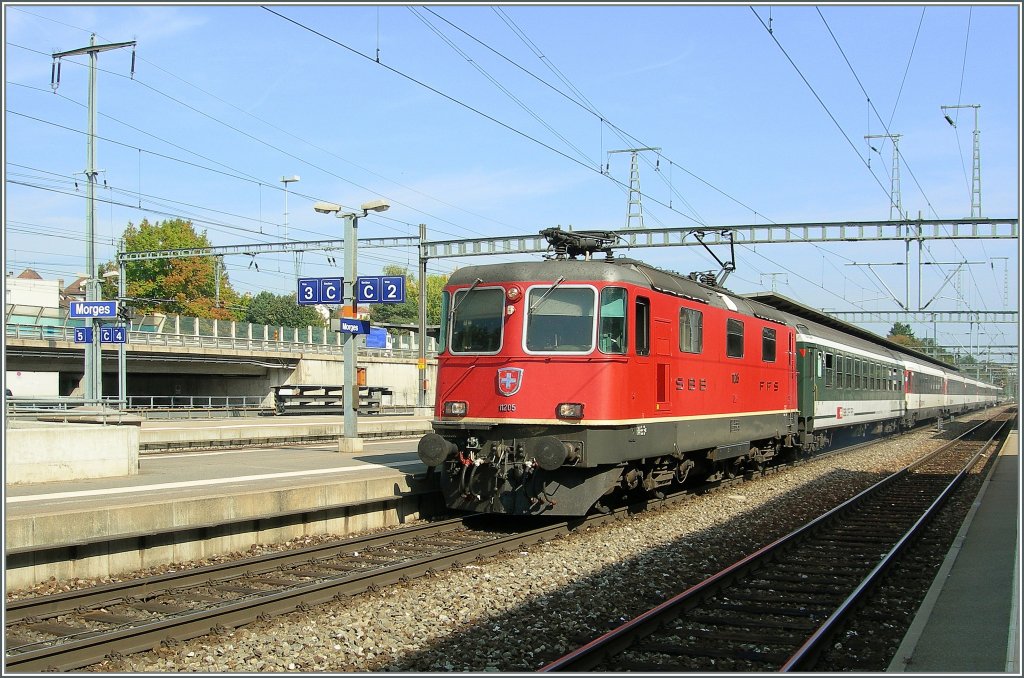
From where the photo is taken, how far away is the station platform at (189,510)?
9305 mm

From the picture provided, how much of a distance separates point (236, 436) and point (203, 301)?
4762 cm

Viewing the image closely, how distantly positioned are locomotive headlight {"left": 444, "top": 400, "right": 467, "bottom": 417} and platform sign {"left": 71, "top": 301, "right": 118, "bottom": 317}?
1344 centimetres

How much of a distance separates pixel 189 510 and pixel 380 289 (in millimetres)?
9242

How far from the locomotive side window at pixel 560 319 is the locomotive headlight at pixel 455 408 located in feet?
4.15

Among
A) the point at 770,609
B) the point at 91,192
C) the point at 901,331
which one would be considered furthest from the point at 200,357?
the point at 901,331

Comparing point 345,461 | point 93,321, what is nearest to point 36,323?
point 93,321

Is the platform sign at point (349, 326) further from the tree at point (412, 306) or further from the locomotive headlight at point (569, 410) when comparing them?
the tree at point (412, 306)

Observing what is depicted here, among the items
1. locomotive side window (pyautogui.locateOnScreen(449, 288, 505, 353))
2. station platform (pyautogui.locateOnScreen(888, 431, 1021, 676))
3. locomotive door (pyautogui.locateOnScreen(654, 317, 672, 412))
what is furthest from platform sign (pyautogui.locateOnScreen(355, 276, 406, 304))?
station platform (pyautogui.locateOnScreen(888, 431, 1021, 676))

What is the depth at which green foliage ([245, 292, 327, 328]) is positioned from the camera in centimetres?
8788

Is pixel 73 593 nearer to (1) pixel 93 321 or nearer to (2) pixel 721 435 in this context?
(2) pixel 721 435

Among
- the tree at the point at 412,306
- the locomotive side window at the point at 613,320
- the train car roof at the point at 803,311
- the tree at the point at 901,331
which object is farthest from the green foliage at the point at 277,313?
the tree at the point at 901,331

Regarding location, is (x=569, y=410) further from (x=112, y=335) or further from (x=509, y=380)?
(x=112, y=335)

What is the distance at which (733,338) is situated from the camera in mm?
16375

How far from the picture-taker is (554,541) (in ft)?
39.0
